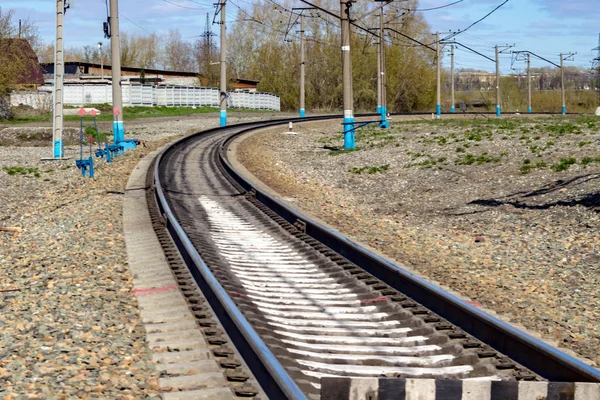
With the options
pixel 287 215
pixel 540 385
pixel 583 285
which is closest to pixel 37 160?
pixel 287 215

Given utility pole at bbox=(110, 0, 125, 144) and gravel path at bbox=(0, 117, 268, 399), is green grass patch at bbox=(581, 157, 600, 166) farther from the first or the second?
utility pole at bbox=(110, 0, 125, 144)

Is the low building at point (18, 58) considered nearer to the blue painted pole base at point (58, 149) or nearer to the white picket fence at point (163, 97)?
the white picket fence at point (163, 97)

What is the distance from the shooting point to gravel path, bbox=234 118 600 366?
8.93 m

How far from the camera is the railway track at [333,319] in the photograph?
19.7ft

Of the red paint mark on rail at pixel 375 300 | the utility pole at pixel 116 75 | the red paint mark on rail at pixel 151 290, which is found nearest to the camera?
the red paint mark on rail at pixel 375 300

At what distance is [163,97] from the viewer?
243ft

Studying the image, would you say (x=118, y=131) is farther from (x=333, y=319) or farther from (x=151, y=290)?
(x=333, y=319)

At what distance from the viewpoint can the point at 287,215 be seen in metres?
14.2

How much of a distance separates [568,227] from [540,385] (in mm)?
8339

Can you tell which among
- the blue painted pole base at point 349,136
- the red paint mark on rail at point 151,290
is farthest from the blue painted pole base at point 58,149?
the red paint mark on rail at point 151,290

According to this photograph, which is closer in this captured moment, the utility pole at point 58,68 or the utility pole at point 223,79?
the utility pole at point 58,68

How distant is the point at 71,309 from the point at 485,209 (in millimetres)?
9342

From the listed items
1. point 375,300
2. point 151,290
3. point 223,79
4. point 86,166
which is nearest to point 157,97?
point 223,79

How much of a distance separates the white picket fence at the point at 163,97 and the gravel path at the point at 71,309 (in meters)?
53.0
